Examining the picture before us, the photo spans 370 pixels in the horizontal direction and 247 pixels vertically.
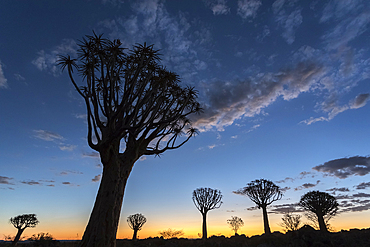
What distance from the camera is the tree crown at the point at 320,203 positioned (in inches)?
857

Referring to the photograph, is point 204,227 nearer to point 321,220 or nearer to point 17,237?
point 321,220

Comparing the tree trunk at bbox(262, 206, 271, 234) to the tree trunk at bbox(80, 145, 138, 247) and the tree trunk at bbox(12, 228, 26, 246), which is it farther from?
the tree trunk at bbox(12, 228, 26, 246)

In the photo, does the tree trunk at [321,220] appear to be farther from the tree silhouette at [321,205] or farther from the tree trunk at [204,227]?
the tree trunk at [204,227]

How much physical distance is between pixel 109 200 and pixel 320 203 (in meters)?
24.9

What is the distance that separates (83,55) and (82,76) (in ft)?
2.99

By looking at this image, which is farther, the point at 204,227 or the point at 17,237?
the point at 204,227

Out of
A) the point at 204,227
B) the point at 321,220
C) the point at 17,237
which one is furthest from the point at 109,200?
the point at 17,237

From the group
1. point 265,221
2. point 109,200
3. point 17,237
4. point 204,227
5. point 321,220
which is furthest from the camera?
point 204,227

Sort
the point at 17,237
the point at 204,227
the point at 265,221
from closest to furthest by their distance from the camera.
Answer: the point at 17,237 < the point at 265,221 < the point at 204,227

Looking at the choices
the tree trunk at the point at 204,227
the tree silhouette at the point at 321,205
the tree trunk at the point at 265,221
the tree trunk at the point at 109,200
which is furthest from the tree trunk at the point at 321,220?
the tree trunk at the point at 109,200

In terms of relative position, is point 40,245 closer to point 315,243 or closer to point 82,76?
point 82,76

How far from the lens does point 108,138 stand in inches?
252

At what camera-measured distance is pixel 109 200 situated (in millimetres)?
5887

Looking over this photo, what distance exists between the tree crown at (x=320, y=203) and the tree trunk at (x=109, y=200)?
78.6 feet
